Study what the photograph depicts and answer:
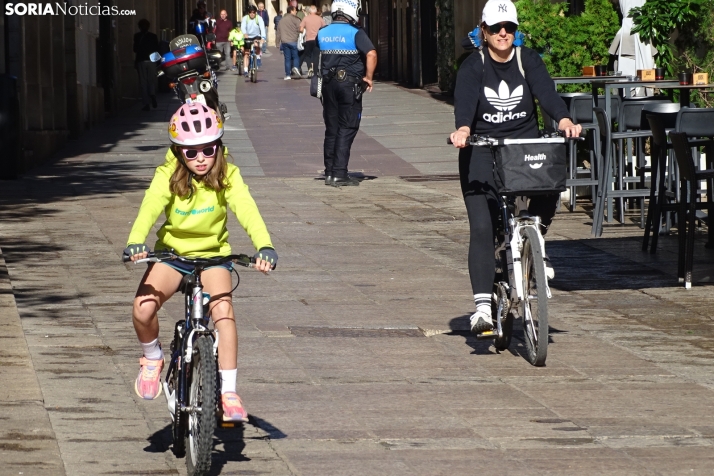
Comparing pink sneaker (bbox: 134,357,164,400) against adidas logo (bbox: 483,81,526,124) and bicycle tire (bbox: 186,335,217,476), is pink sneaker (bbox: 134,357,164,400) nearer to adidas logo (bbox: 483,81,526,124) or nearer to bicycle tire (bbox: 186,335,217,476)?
bicycle tire (bbox: 186,335,217,476)

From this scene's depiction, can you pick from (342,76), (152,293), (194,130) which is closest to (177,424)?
(152,293)

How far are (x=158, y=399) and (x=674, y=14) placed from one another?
27.7 ft

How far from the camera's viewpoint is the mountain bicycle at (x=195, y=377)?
493 centimetres

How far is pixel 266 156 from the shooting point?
20031 millimetres

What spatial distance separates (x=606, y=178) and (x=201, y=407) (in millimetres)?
7795

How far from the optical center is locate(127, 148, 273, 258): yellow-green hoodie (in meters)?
5.47

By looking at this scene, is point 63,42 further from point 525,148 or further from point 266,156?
point 525,148

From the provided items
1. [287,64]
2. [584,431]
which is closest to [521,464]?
[584,431]

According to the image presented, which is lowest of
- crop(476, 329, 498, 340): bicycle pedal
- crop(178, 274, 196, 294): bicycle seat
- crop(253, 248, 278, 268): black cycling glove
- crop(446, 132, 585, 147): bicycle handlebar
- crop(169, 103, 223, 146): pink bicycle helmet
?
crop(476, 329, 498, 340): bicycle pedal

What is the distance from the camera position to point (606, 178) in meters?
12.2

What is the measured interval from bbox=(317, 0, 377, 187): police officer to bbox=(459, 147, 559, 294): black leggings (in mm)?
8316

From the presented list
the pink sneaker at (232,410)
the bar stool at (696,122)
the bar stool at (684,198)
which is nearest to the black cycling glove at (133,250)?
the pink sneaker at (232,410)

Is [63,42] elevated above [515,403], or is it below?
above

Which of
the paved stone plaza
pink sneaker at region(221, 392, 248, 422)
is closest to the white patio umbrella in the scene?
the paved stone plaza
